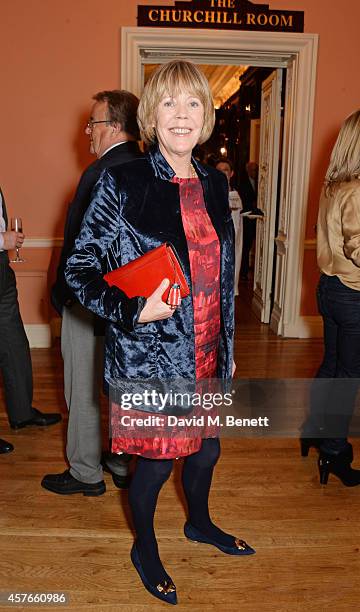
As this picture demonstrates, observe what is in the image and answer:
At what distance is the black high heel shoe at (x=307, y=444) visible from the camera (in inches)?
A: 119

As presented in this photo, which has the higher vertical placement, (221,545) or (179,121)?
(179,121)

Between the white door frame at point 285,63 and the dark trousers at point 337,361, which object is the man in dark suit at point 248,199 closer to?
the white door frame at point 285,63

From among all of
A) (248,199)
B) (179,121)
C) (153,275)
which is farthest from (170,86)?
(248,199)

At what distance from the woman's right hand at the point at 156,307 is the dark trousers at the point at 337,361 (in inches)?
49.8

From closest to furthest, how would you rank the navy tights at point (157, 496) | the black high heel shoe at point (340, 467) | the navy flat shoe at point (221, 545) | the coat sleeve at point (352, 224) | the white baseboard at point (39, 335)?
the navy tights at point (157, 496), the navy flat shoe at point (221, 545), the coat sleeve at point (352, 224), the black high heel shoe at point (340, 467), the white baseboard at point (39, 335)

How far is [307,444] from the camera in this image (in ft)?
9.96

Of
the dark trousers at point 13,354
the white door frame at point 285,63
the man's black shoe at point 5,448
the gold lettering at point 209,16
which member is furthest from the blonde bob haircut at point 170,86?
the gold lettering at point 209,16

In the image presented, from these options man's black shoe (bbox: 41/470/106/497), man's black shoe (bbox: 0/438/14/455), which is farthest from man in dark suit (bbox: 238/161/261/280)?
man's black shoe (bbox: 41/470/106/497)

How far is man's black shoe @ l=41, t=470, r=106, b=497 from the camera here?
264 centimetres

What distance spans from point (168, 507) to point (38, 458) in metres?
0.81

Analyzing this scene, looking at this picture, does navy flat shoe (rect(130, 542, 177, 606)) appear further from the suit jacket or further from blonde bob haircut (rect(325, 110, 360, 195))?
blonde bob haircut (rect(325, 110, 360, 195))

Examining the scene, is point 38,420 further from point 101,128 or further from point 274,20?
point 274,20

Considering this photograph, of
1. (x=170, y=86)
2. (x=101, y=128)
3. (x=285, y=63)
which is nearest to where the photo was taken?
(x=170, y=86)

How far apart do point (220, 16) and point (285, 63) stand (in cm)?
70
